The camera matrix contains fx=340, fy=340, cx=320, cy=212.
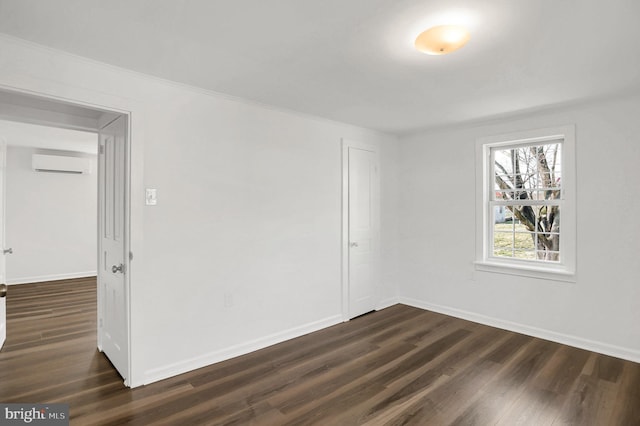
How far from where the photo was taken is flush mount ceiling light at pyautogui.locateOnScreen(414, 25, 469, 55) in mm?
1938

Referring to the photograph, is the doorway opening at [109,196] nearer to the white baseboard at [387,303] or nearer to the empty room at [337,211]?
the empty room at [337,211]

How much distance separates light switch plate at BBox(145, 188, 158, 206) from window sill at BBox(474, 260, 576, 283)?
3684 mm

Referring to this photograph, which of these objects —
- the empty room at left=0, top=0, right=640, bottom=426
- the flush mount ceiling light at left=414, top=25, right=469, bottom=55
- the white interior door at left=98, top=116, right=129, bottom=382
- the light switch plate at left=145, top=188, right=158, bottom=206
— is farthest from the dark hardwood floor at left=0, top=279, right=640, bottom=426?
the flush mount ceiling light at left=414, top=25, right=469, bottom=55

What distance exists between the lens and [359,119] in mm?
4027

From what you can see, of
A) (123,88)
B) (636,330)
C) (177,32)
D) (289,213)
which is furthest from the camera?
(289,213)

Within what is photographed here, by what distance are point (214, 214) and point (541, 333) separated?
3665mm

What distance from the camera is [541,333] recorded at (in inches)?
146

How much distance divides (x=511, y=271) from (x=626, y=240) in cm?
108

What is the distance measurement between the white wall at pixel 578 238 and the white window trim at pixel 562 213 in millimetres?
61

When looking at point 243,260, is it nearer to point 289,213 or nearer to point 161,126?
point 289,213

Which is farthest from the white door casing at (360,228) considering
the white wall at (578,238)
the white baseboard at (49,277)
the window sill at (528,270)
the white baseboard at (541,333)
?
the white baseboard at (49,277)

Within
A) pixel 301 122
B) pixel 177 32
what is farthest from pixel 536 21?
pixel 301 122

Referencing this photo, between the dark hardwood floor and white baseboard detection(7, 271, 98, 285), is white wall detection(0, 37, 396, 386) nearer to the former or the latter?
the dark hardwood floor

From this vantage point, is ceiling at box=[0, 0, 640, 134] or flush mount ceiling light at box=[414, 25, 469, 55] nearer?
ceiling at box=[0, 0, 640, 134]
